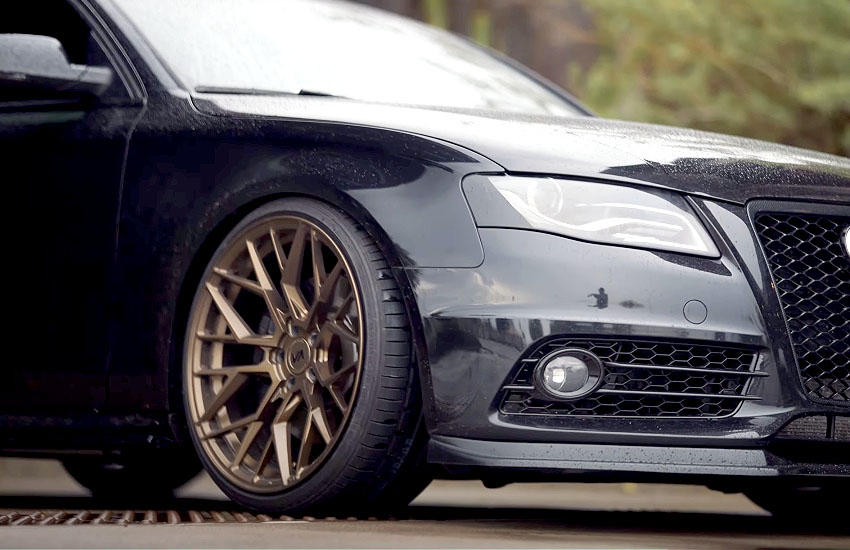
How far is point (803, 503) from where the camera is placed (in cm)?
520

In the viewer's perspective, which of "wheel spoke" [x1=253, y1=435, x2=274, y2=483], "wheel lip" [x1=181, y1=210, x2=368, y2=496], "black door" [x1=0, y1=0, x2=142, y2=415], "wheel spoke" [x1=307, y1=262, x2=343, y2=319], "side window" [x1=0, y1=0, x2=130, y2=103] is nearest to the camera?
"wheel lip" [x1=181, y1=210, x2=368, y2=496]

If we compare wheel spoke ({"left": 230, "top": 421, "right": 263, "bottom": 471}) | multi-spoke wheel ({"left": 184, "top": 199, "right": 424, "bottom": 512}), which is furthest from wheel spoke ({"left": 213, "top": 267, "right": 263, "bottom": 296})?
wheel spoke ({"left": 230, "top": 421, "right": 263, "bottom": 471})

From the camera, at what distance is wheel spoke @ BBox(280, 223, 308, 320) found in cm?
404

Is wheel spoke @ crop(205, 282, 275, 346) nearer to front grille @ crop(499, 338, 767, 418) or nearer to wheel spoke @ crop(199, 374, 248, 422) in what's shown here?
wheel spoke @ crop(199, 374, 248, 422)

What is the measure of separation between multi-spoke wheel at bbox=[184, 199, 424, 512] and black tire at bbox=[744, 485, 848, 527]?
1691 millimetres

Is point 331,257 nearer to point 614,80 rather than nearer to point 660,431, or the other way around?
point 660,431

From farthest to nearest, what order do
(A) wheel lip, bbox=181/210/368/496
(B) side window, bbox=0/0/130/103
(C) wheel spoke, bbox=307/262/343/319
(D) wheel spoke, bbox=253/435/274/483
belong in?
1. (B) side window, bbox=0/0/130/103
2. (D) wheel spoke, bbox=253/435/274/483
3. (C) wheel spoke, bbox=307/262/343/319
4. (A) wheel lip, bbox=181/210/368/496

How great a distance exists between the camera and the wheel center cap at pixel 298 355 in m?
4.00

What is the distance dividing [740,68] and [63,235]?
495cm

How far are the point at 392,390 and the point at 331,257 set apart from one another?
504 mm

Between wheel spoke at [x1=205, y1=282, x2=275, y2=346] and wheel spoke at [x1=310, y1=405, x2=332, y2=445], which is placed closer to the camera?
wheel spoke at [x1=310, y1=405, x2=332, y2=445]

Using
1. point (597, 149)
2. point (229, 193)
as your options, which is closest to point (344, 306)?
point (229, 193)

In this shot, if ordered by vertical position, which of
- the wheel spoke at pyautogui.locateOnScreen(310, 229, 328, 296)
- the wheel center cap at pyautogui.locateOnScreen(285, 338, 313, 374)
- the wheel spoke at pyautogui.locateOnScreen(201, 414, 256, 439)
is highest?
the wheel spoke at pyautogui.locateOnScreen(310, 229, 328, 296)

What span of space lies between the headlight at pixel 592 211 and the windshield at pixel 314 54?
3.49 feet
